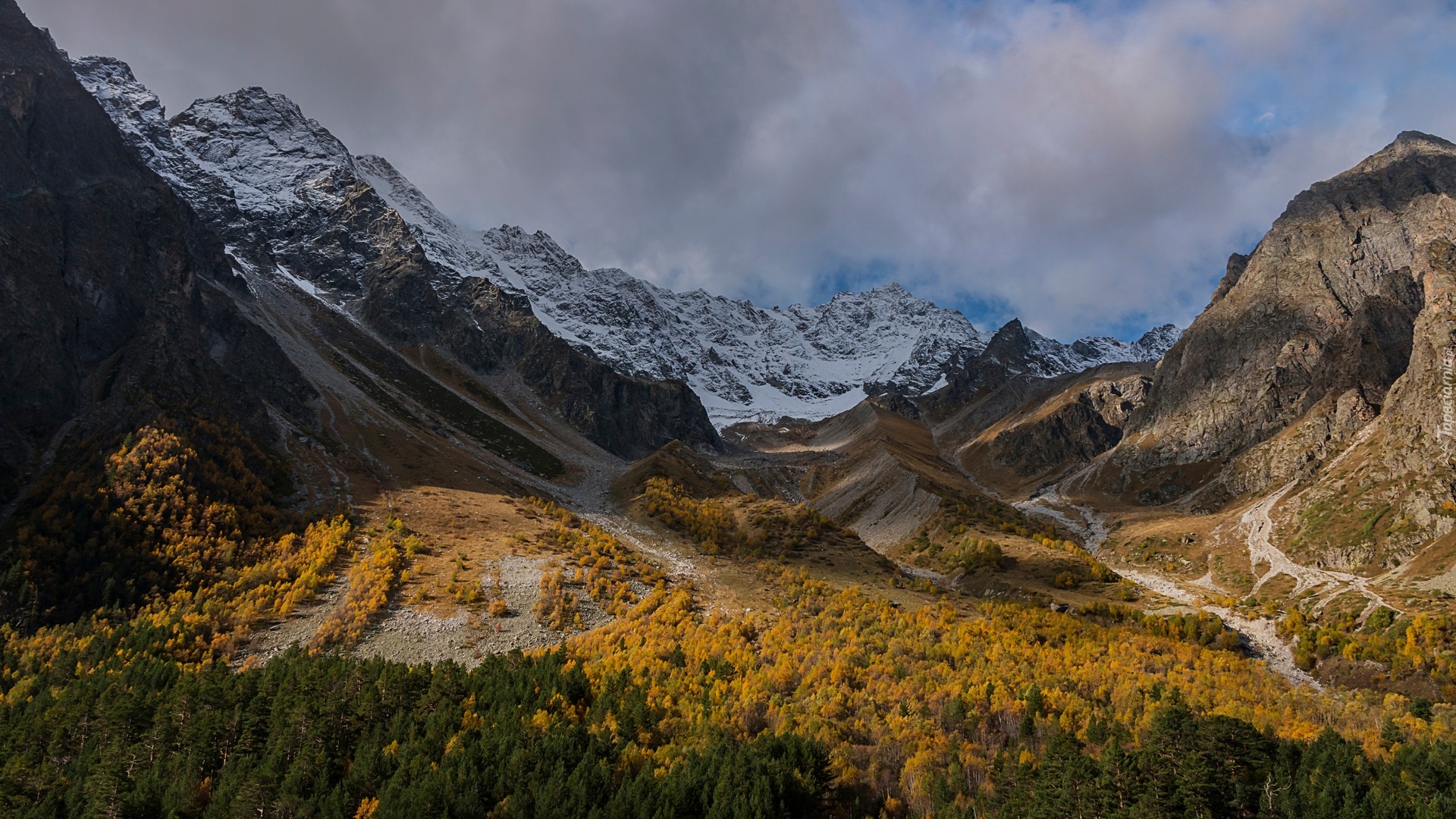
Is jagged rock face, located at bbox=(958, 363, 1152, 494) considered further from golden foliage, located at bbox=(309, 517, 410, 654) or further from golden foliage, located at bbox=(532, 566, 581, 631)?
golden foliage, located at bbox=(309, 517, 410, 654)

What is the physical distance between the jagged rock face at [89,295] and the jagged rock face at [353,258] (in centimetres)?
5127

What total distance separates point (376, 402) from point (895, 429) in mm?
125739

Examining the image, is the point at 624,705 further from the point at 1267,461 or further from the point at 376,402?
the point at 1267,461

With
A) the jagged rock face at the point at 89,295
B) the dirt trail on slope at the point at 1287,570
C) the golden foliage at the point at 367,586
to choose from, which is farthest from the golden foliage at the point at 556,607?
the dirt trail on slope at the point at 1287,570

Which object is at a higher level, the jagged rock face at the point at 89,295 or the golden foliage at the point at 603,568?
the jagged rock face at the point at 89,295

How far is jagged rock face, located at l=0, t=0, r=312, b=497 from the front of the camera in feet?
179

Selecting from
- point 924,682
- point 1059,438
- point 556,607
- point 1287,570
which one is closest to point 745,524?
point 556,607

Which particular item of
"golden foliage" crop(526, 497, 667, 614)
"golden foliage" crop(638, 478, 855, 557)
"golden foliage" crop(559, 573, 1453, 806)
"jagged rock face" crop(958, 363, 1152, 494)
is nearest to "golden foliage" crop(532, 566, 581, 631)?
"golden foliage" crop(526, 497, 667, 614)

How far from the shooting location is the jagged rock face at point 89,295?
179 feet

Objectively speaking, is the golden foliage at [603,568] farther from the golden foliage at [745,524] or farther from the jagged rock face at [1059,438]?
the jagged rock face at [1059,438]

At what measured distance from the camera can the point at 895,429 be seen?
175750 mm

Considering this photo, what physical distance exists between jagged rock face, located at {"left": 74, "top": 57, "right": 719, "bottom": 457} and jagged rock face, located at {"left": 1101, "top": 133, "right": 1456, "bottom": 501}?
358 ft

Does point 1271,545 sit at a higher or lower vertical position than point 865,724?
higher

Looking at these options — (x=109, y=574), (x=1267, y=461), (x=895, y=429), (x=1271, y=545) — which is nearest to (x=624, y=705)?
(x=109, y=574)
